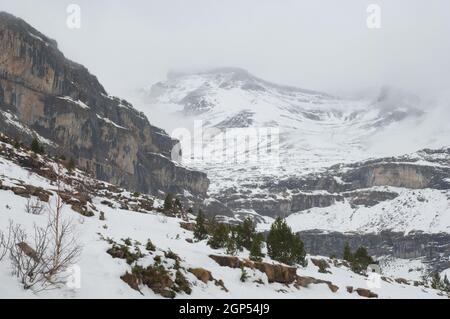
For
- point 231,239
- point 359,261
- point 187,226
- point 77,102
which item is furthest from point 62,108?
point 231,239

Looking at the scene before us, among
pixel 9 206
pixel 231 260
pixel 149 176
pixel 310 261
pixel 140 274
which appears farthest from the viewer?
pixel 149 176

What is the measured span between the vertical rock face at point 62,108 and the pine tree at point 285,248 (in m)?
72.2

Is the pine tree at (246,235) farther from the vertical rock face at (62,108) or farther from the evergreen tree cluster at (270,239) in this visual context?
the vertical rock face at (62,108)

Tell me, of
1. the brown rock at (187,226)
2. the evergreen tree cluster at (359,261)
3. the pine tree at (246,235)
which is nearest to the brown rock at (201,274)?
the pine tree at (246,235)

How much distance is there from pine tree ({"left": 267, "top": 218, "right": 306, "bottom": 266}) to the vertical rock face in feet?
237

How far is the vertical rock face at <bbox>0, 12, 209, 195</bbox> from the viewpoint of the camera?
127 meters

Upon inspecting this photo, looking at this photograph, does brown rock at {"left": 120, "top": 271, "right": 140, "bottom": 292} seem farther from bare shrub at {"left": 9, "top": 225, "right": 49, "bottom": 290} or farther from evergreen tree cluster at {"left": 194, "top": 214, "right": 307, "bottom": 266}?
evergreen tree cluster at {"left": 194, "top": 214, "right": 307, "bottom": 266}

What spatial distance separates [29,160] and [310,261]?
1082 inches

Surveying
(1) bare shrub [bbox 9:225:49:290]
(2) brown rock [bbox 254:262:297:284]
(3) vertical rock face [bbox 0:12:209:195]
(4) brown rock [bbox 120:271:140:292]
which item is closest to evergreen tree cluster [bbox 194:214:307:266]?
(2) brown rock [bbox 254:262:297:284]

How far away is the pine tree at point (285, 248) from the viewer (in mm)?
42872

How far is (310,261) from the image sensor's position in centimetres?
4925

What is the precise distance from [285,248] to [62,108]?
111461mm
